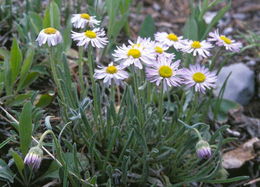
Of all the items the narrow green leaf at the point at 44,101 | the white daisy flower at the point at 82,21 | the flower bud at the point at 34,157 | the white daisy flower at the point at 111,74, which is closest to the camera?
the flower bud at the point at 34,157

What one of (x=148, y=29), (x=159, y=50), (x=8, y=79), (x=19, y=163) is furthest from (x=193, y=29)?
(x=19, y=163)

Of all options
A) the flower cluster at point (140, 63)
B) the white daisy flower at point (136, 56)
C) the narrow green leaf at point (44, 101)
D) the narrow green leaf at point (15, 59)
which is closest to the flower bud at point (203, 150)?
the flower cluster at point (140, 63)

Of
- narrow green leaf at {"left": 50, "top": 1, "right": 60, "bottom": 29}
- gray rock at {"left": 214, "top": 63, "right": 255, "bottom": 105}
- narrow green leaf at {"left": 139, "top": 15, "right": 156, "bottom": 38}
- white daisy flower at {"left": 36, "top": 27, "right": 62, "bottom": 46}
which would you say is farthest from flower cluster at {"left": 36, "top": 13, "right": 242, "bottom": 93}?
gray rock at {"left": 214, "top": 63, "right": 255, "bottom": 105}

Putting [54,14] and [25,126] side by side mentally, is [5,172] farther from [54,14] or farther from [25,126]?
[54,14]

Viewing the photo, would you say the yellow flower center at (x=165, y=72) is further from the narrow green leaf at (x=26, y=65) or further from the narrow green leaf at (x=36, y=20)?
the narrow green leaf at (x=36, y=20)

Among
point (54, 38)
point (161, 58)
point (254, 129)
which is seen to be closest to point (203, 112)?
point (254, 129)
